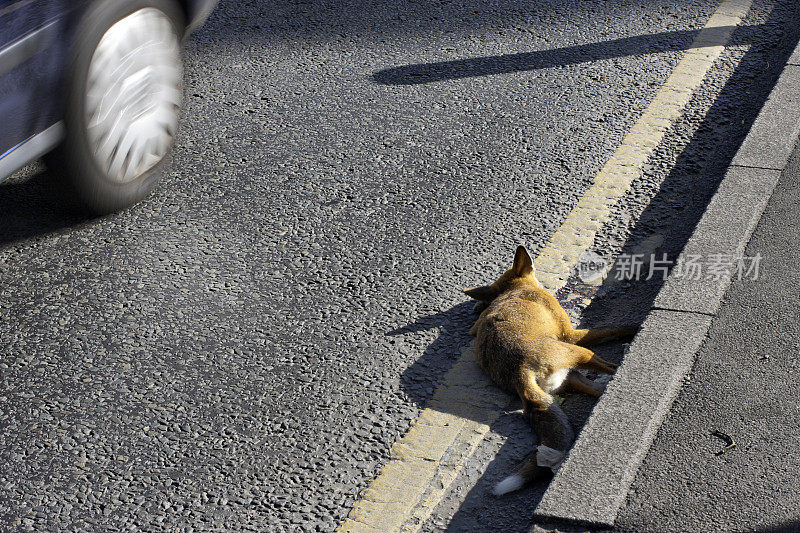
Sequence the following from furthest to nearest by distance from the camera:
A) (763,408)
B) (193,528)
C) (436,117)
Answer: (436,117)
(763,408)
(193,528)

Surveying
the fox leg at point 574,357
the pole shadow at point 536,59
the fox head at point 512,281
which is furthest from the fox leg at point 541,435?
the pole shadow at point 536,59

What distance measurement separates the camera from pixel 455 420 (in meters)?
2.88

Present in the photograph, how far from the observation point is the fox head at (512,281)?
335 centimetres

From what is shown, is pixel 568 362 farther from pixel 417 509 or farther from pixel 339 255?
pixel 339 255

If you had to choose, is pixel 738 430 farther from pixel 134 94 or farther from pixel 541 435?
pixel 134 94

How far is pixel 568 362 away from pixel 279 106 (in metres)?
2.79

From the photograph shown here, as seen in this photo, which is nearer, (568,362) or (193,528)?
(193,528)

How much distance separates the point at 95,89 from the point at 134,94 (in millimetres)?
294

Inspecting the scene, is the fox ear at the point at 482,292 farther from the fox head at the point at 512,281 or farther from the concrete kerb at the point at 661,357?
the concrete kerb at the point at 661,357

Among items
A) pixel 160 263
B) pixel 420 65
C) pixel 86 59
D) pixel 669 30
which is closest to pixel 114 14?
pixel 86 59

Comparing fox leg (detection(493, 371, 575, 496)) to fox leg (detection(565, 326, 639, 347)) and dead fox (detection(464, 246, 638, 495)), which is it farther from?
fox leg (detection(565, 326, 639, 347))

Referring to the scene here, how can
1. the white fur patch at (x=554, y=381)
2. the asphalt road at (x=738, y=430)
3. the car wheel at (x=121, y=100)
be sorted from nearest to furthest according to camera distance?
1. the asphalt road at (x=738, y=430)
2. the white fur patch at (x=554, y=381)
3. the car wheel at (x=121, y=100)

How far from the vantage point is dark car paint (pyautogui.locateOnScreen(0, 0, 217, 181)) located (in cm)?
327

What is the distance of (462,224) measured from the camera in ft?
13.0
